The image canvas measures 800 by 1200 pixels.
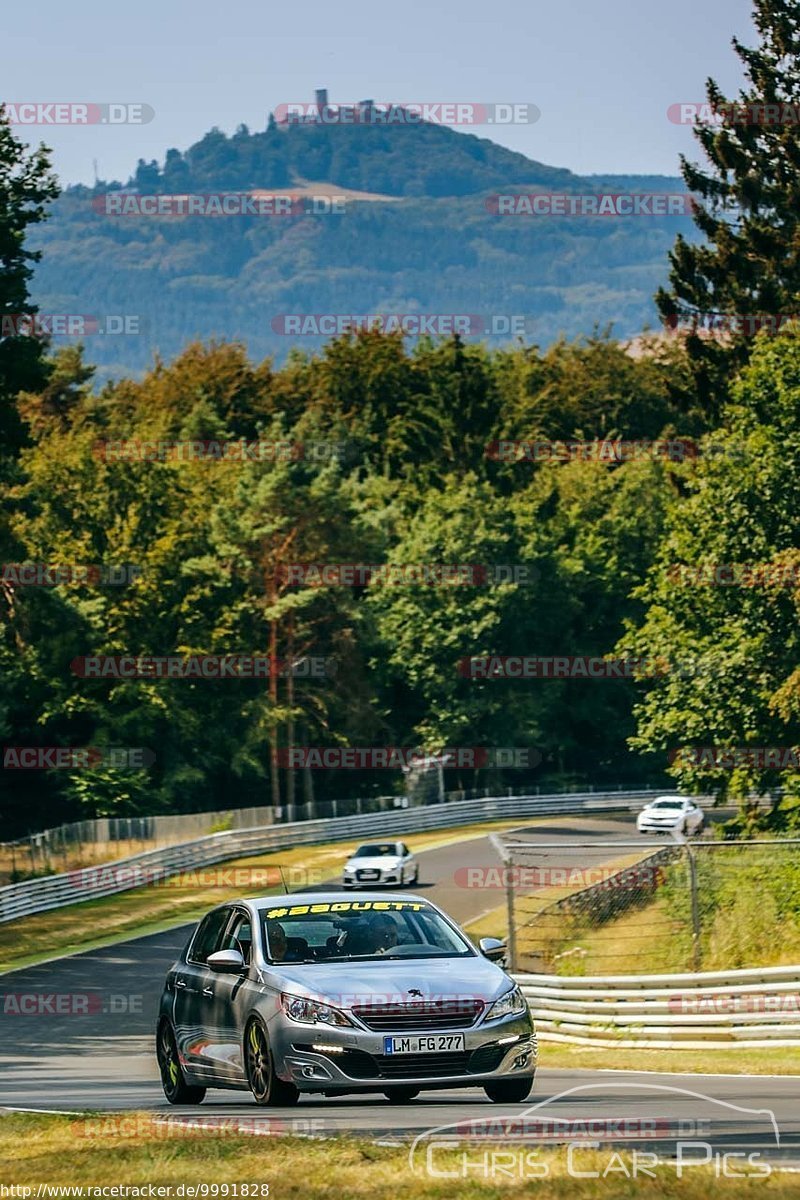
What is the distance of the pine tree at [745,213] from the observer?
5831 centimetres

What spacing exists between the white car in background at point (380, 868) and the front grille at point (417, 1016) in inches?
1517

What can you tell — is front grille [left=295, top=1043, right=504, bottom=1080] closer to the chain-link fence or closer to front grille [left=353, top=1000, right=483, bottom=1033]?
front grille [left=353, top=1000, right=483, bottom=1033]

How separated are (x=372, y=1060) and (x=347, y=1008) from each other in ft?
Result: 1.17

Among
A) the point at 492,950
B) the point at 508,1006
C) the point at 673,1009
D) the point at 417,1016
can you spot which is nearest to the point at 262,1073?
the point at 417,1016

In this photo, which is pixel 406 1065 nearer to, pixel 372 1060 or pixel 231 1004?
pixel 372 1060

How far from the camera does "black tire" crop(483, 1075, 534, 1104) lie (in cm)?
1277

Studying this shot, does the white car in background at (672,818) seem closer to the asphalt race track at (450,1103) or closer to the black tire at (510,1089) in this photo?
the asphalt race track at (450,1103)

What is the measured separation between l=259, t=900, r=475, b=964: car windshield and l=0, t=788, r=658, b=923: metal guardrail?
3383 cm

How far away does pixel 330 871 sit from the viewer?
195 feet

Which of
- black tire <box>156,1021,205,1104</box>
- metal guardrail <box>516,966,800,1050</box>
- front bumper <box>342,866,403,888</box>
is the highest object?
black tire <box>156,1021,205,1104</box>

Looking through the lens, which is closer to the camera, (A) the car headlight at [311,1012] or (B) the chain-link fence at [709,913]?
(A) the car headlight at [311,1012]

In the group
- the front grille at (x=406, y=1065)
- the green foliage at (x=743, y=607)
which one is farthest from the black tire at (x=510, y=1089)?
the green foliage at (x=743, y=607)

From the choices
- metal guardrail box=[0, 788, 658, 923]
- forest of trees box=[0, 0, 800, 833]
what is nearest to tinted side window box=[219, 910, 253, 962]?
forest of trees box=[0, 0, 800, 833]

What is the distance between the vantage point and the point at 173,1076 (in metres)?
14.8
